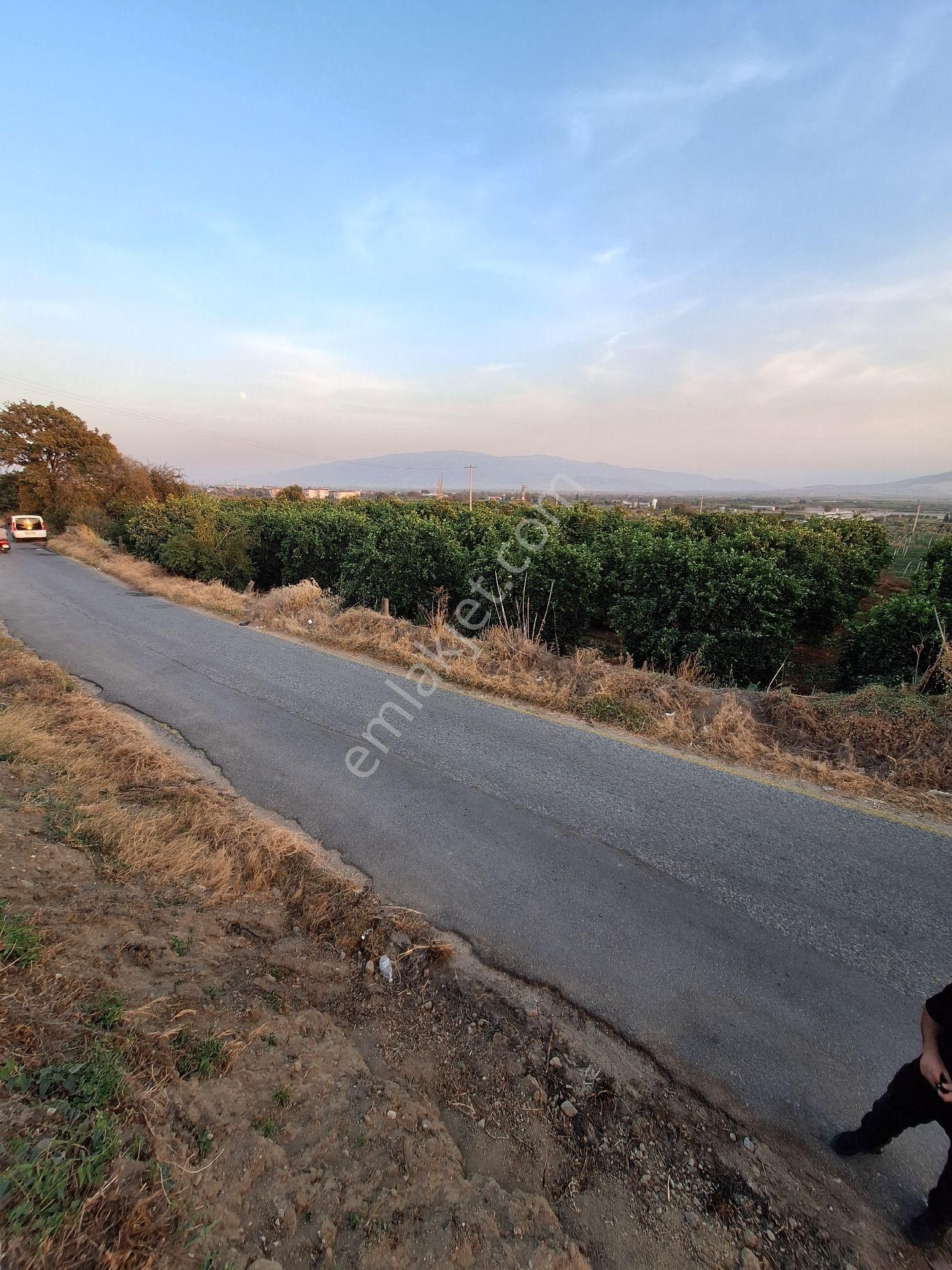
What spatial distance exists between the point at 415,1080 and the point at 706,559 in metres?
7.94

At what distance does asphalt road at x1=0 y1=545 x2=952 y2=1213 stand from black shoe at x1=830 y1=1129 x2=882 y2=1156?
67 mm

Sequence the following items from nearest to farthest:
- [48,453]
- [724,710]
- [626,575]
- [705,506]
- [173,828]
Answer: [173,828]
[724,710]
[626,575]
[48,453]
[705,506]

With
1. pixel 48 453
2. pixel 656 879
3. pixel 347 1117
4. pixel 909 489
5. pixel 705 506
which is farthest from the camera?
pixel 909 489

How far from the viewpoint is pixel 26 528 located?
2988 centimetres

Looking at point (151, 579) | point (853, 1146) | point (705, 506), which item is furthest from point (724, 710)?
point (705, 506)

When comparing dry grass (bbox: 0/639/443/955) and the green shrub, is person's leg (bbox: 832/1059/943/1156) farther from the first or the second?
the green shrub

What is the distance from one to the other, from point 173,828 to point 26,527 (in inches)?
1391

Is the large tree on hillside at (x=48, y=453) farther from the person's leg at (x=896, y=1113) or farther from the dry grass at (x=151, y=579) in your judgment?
the person's leg at (x=896, y=1113)

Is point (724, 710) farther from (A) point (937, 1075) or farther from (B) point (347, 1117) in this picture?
(B) point (347, 1117)

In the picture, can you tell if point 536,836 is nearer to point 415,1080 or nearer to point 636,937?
point 636,937

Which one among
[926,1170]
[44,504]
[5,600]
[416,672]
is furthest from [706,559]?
[44,504]

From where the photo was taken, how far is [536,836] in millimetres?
4180

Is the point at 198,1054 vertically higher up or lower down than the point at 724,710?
lower down

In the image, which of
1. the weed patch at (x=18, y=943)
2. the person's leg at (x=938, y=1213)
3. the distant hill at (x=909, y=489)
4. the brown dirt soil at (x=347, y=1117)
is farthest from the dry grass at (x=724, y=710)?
the distant hill at (x=909, y=489)
